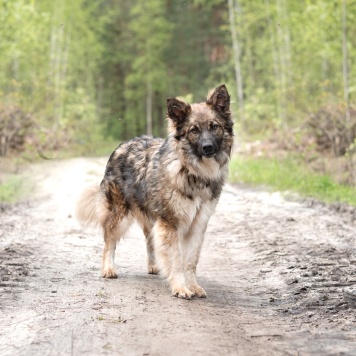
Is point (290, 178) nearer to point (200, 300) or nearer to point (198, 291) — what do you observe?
point (198, 291)

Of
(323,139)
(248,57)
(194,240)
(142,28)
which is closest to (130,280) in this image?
(194,240)

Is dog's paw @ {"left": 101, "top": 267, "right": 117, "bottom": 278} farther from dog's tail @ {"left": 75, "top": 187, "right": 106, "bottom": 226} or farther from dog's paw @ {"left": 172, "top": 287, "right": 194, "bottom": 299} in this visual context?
dog's paw @ {"left": 172, "top": 287, "right": 194, "bottom": 299}

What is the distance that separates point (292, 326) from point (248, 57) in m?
30.3

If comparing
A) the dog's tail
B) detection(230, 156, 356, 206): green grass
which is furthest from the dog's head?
detection(230, 156, 356, 206): green grass

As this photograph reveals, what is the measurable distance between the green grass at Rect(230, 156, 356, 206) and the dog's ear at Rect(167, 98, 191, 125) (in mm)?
6883

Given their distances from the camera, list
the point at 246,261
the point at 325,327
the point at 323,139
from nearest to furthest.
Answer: the point at 325,327
the point at 246,261
the point at 323,139

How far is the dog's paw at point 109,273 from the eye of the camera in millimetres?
7207

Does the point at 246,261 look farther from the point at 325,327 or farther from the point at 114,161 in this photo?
the point at 325,327

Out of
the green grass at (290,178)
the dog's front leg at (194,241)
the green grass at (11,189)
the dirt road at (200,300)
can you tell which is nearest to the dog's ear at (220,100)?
the dog's front leg at (194,241)

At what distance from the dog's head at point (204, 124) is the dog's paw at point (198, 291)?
4.36 ft

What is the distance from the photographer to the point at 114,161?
7.72 meters

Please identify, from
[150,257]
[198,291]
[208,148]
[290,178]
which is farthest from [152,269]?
[290,178]

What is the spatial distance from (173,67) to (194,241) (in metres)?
46.0

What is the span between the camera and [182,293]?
6340mm
